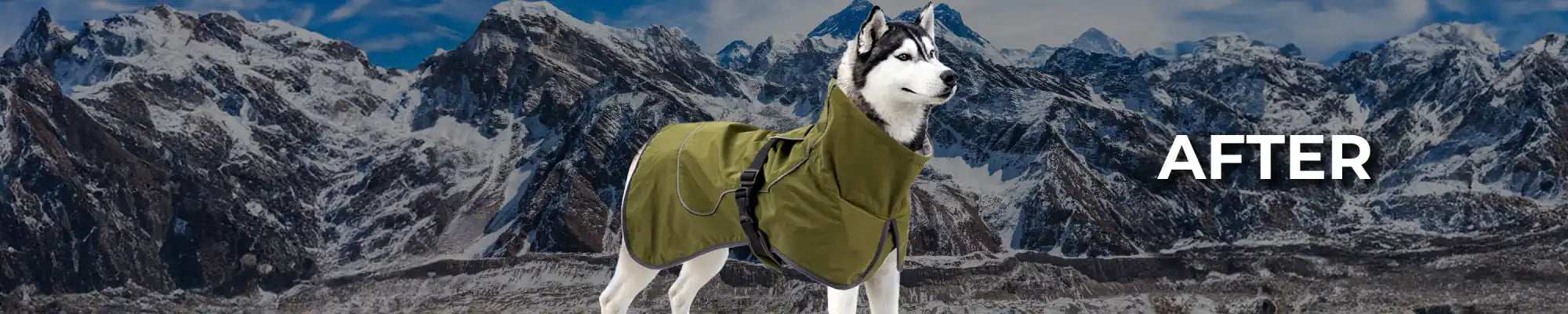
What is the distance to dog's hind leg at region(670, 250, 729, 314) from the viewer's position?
22.9 feet

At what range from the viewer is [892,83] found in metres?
5.33

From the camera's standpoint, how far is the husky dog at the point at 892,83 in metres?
5.26

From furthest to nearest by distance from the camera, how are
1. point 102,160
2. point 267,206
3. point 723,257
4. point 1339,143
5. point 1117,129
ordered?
point 1117,129, point 102,160, point 267,206, point 1339,143, point 723,257

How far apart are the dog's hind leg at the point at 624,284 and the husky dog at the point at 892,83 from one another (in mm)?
1652

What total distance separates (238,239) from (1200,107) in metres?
75.0

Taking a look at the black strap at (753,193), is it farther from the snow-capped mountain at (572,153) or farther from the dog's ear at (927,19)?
the snow-capped mountain at (572,153)

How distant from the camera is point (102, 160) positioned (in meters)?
76.2

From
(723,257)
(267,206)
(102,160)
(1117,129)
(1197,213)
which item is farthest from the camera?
(1197,213)

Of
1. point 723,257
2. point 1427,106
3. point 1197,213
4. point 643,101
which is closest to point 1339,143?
point 723,257

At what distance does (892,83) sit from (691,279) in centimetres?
232

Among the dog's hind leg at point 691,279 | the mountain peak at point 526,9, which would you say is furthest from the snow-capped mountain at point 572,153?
the dog's hind leg at point 691,279

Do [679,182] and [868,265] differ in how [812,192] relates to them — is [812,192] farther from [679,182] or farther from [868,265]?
[679,182]

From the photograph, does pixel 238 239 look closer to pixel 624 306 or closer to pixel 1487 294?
pixel 624 306

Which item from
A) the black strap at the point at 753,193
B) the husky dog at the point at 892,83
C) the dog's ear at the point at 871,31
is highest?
the dog's ear at the point at 871,31
